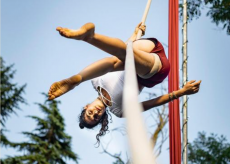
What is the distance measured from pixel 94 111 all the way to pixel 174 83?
0.79 m

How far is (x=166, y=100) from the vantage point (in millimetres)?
3410

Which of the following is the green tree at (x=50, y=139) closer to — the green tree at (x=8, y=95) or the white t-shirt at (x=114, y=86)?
the green tree at (x=8, y=95)

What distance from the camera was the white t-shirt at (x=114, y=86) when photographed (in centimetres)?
329

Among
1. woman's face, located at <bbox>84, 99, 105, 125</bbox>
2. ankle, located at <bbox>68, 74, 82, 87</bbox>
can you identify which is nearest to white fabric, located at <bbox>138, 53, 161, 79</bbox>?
woman's face, located at <bbox>84, 99, 105, 125</bbox>

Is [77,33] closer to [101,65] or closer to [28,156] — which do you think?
[101,65]

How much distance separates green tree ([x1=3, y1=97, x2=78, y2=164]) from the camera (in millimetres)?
13016

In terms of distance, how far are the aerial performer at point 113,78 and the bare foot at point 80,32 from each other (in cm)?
12

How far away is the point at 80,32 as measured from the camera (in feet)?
9.11

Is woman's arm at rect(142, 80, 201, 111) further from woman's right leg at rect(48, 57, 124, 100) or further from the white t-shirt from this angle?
woman's right leg at rect(48, 57, 124, 100)

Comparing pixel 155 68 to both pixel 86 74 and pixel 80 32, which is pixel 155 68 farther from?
pixel 80 32

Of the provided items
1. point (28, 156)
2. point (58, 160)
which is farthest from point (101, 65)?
point (58, 160)

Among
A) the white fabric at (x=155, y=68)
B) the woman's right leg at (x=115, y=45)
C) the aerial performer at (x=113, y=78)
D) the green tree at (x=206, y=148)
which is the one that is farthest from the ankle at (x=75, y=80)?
the green tree at (x=206, y=148)

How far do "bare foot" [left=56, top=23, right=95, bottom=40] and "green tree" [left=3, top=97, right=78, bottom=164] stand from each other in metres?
10.2

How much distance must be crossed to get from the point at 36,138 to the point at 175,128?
9.72 m
